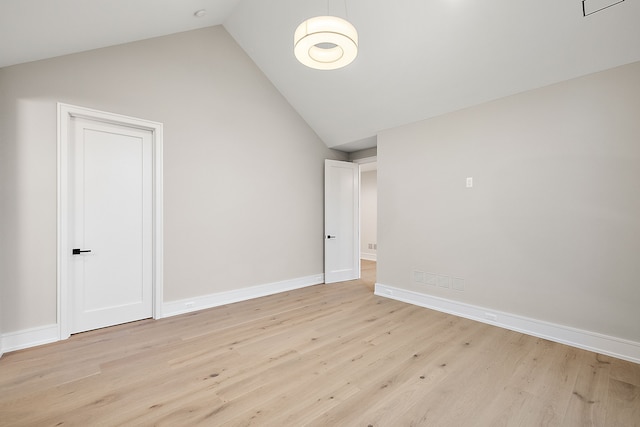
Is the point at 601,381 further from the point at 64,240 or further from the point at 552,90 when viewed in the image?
the point at 64,240

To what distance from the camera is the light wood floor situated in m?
1.75

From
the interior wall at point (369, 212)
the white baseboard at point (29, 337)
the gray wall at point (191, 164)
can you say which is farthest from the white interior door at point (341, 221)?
the white baseboard at point (29, 337)

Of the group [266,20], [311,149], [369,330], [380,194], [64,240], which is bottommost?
[369,330]

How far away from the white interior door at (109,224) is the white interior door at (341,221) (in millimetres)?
2888

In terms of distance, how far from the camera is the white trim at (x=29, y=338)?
256 centimetres

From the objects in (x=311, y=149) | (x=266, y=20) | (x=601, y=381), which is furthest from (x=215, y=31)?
(x=601, y=381)

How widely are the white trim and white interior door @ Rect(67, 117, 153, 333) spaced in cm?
18

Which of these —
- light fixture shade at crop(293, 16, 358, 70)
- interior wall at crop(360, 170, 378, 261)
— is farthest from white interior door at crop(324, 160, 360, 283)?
light fixture shade at crop(293, 16, 358, 70)

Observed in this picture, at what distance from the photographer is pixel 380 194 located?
453 cm

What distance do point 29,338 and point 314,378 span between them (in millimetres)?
2825

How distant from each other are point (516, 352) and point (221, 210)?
→ 3.80 meters

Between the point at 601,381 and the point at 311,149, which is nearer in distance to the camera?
the point at 601,381

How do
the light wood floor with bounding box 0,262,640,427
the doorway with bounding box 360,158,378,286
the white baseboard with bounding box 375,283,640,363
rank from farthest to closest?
the doorway with bounding box 360,158,378,286 → the white baseboard with bounding box 375,283,640,363 → the light wood floor with bounding box 0,262,640,427

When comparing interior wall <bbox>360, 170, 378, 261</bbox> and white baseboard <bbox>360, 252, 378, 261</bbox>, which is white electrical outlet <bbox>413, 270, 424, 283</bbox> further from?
interior wall <bbox>360, 170, 378, 261</bbox>
